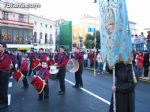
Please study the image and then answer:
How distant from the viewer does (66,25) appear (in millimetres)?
37875

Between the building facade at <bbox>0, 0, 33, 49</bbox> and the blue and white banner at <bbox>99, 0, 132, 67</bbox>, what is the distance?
42.3m

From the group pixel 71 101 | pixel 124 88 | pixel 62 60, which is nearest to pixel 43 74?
pixel 71 101

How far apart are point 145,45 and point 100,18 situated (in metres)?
17.9

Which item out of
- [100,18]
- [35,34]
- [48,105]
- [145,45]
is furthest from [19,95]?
[35,34]

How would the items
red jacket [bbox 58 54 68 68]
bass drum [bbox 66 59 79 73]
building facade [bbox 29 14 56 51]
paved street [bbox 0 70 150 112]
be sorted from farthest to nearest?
building facade [bbox 29 14 56 51] < bass drum [bbox 66 59 79 73] < red jacket [bbox 58 54 68 68] < paved street [bbox 0 70 150 112]

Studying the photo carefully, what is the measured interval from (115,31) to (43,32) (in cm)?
7080

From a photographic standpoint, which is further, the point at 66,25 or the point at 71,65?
the point at 66,25

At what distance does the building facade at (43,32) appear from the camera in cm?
7175

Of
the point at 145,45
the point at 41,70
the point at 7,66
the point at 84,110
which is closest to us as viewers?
the point at 84,110

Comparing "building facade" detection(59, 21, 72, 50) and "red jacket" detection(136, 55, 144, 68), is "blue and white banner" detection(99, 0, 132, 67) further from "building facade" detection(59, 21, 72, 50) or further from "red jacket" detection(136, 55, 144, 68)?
"building facade" detection(59, 21, 72, 50)

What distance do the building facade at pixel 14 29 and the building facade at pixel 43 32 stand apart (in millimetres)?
6423

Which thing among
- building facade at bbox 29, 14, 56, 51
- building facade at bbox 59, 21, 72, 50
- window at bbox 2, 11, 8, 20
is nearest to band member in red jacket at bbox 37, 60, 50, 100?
building facade at bbox 59, 21, 72, 50

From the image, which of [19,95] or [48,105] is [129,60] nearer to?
[48,105]

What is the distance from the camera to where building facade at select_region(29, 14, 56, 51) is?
235 feet
